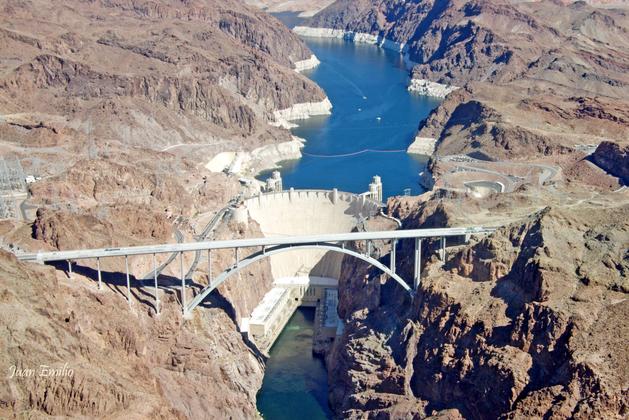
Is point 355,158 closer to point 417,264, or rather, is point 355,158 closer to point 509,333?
point 417,264

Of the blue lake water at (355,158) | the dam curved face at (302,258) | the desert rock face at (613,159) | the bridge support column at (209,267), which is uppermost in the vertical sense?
the bridge support column at (209,267)

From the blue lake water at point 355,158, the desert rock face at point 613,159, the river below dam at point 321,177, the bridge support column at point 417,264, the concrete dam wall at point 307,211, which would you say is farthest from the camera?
the blue lake water at point 355,158

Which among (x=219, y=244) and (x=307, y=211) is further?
(x=307, y=211)

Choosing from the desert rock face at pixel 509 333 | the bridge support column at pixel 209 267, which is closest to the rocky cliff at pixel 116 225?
the bridge support column at pixel 209 267

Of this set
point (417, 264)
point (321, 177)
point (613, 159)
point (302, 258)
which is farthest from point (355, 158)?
point (417, 264)

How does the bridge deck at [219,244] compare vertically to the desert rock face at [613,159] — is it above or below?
above

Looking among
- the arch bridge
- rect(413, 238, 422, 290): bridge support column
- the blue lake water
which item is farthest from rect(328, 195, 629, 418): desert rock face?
the blue lake water

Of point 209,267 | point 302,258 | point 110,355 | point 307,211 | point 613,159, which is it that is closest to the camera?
point 110,355

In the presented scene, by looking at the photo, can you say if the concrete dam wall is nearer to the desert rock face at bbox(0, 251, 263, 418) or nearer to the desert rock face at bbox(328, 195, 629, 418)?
the desert rock face at bbox(0, 251, 263, 418)

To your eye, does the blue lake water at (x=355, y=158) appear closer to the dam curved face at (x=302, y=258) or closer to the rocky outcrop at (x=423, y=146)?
the rocky outcrop at (x=423, y=146)
